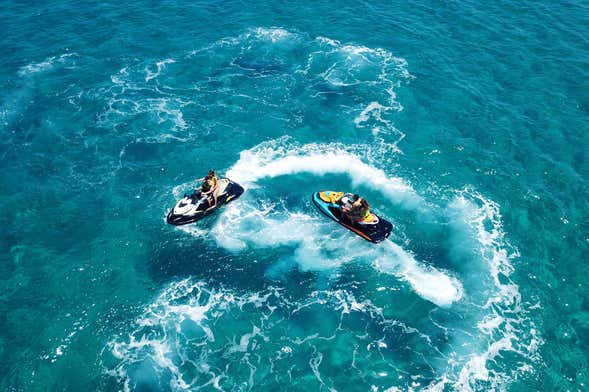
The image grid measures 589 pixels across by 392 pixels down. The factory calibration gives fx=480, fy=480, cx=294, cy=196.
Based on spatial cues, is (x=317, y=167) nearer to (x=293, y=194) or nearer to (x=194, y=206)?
(x=293, y=194)

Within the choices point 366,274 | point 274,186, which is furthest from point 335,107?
point 366,274

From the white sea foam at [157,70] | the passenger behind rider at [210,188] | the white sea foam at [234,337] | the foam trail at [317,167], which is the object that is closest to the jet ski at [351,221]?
the foam trail at [317,167]

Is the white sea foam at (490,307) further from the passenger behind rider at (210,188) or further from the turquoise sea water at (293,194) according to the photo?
the passenger behind rider at (210,188)

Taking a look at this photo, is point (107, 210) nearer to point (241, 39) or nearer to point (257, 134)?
point (257, 134)

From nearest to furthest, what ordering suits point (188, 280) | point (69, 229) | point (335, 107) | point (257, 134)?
point (188, 280) → point (69, 229) → point (257, 134) → point (335, 107)

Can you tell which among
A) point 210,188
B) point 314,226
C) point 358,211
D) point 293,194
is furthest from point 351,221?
point 210,188

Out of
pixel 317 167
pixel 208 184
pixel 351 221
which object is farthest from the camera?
pixel 317 167
